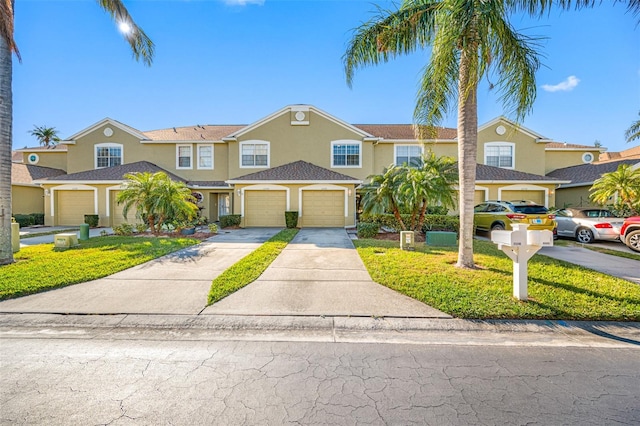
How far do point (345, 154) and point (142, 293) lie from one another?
1595 cm

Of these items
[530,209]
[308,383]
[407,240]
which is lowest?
[308,383]

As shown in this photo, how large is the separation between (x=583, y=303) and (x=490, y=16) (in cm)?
573

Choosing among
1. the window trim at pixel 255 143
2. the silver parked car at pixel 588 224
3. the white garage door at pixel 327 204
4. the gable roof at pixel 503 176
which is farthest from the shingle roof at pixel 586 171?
the window trim at pixel 255 143

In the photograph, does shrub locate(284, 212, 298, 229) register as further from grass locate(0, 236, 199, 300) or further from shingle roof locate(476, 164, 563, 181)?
shingle roof locate(476, 164, 563, 181)

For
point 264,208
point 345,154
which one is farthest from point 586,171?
point 264,208

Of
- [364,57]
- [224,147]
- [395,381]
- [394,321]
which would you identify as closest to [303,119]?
[224,147]

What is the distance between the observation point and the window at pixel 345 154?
19438 mm

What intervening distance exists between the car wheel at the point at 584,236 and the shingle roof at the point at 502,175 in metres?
6.31

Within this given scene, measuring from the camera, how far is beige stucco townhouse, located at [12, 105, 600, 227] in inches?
685

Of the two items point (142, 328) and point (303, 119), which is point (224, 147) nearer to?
point (303, 119)

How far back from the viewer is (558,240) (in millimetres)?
12828

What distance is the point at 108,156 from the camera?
2077 centimetres

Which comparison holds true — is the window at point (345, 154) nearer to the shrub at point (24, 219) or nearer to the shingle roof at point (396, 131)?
the shingle roof at point (396, 131)

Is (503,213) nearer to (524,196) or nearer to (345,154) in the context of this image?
(524,196)
